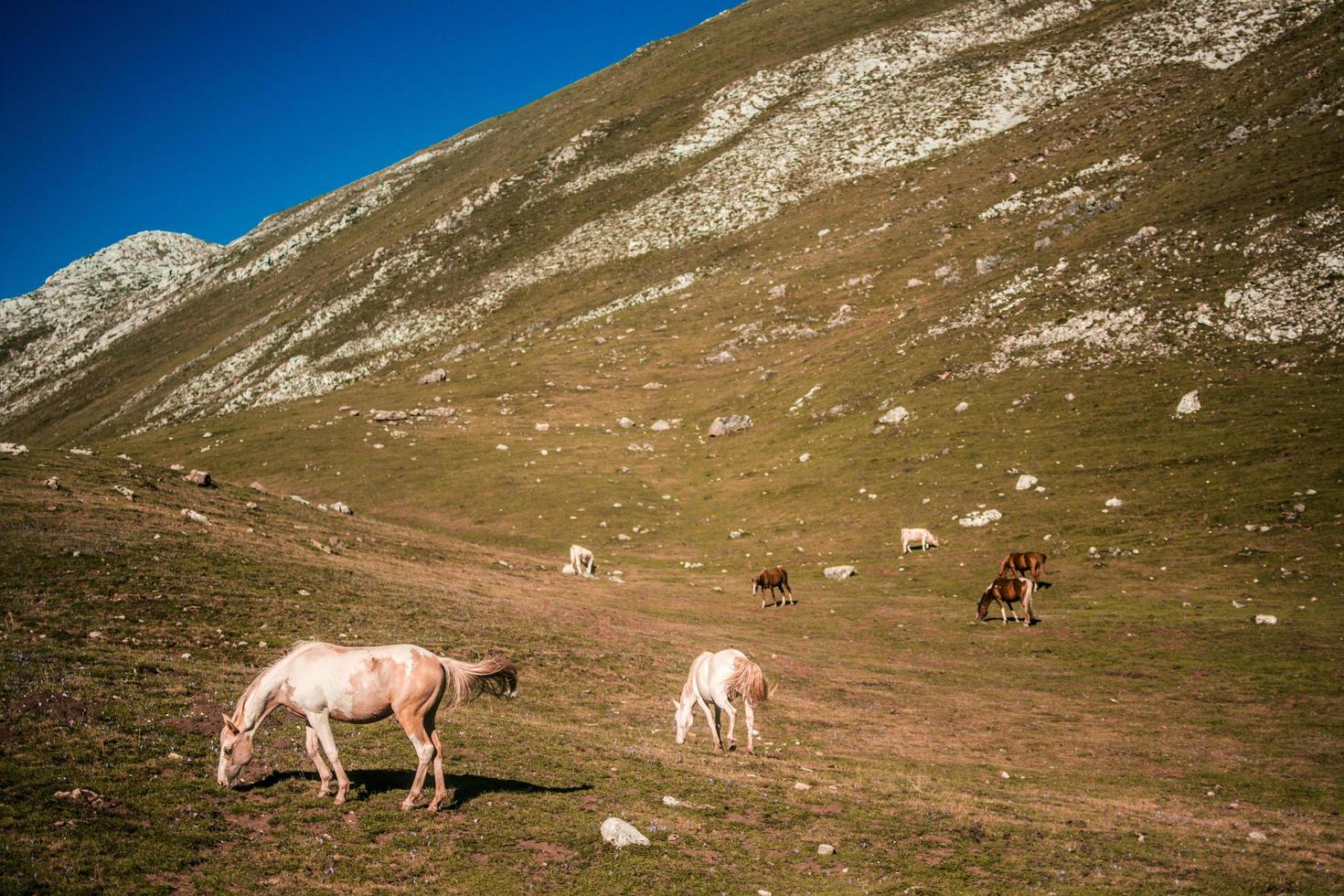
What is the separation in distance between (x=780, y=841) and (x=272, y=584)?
986 inches

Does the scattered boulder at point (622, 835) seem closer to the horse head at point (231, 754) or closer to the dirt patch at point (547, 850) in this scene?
the dirt patch at point (547, 850)

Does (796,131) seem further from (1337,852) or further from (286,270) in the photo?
(1337,852)

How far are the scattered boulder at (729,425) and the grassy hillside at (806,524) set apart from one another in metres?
1.48

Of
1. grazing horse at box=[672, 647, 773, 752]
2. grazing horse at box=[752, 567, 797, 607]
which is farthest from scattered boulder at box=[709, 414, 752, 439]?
grazing horse at box=[672, 647, 773, 752]

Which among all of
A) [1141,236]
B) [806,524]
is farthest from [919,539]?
[1141,236]

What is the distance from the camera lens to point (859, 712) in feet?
91.9

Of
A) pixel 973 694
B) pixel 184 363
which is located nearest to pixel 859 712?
pixel 973 694

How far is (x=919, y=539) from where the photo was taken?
53188 mm

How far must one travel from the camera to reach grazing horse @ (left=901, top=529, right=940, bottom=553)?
2085 inches

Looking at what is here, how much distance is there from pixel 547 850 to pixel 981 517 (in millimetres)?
46882

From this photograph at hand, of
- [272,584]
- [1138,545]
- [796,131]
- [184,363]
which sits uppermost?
[796,131]

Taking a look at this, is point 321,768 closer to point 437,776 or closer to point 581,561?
point 437,776

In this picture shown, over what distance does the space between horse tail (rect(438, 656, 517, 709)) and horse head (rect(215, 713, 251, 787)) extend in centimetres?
387

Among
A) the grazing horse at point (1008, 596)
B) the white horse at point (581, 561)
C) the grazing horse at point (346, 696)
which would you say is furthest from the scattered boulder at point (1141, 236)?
the grazing horse at point (346, 696)
